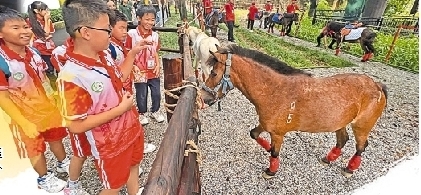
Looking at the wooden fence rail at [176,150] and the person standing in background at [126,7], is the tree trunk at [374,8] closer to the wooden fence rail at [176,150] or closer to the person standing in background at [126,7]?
the person standing in background at [126,7]

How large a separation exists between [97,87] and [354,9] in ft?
38.0

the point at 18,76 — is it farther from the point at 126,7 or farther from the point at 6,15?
the point at 126,7

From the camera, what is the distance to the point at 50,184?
1940 millimetres

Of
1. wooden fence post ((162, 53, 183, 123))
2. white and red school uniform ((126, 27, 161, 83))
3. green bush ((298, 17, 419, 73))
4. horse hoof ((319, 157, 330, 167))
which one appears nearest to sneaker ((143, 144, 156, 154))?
white and red school uniform ((126, 27, 161, 83))

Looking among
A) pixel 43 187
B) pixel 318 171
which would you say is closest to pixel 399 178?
pixel 318 171

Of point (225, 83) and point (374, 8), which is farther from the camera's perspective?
point (374, 8)

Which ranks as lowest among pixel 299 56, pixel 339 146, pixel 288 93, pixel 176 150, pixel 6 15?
pixel 299 56

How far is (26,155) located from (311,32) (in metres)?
10.4

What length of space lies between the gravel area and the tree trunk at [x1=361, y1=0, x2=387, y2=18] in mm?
7297

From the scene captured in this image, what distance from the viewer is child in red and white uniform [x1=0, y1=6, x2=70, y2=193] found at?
60.4 inches

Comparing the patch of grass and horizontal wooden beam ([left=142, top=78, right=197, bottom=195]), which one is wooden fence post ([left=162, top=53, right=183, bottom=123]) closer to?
horizontal wooden beam ([left=142, top=78, right=197, bottom=195])

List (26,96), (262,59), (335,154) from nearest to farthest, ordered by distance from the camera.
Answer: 1. (26,96)
2. (262,59)
3. (335,154)

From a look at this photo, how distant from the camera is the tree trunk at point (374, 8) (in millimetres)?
9726

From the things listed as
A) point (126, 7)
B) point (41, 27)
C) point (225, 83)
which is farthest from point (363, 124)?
point (126, 7)
